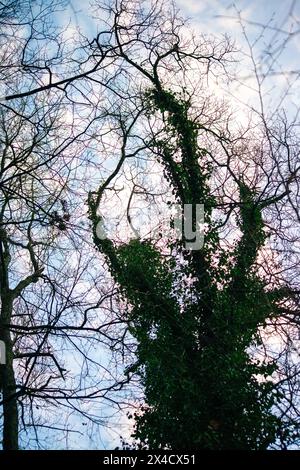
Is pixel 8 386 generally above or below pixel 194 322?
below

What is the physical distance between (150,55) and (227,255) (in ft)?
15.8

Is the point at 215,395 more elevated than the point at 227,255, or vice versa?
the point at 227,255

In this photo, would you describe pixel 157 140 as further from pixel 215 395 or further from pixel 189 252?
pixel 215 395

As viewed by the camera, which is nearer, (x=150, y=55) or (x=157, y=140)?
(x=150, y=55)

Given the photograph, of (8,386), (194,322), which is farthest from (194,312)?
(8,386)

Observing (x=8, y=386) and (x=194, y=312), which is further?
(x=194, y=312)

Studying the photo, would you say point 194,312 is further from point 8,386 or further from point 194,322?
point 8,386

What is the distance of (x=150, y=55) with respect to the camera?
354 inches

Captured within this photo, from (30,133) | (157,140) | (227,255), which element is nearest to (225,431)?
(227,255)
